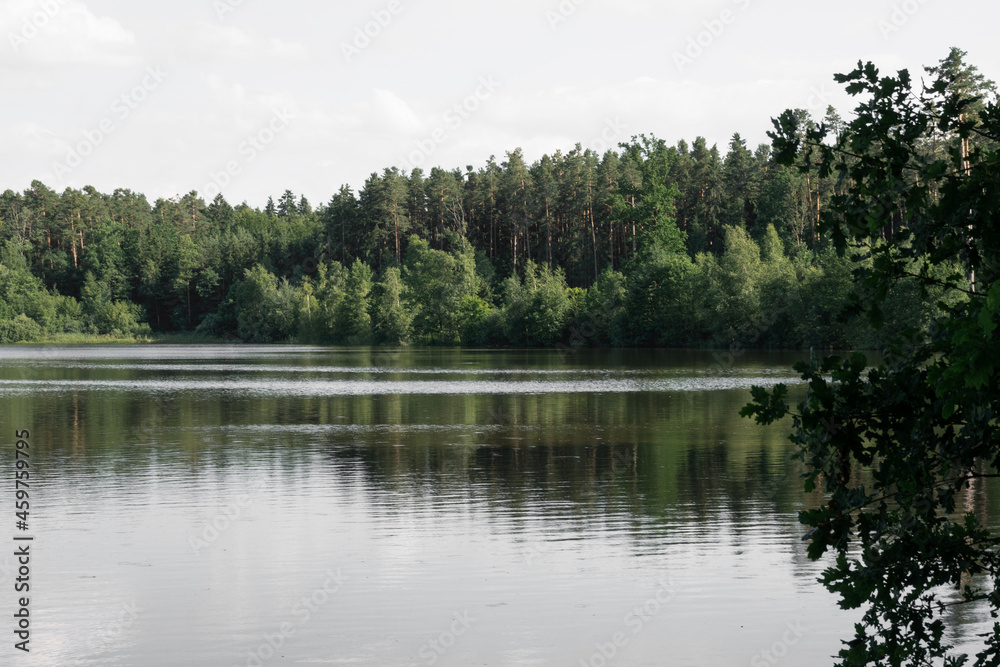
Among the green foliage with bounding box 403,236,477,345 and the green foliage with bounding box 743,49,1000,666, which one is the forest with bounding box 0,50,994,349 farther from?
the green foliage with bounding box 743,49,1000,666

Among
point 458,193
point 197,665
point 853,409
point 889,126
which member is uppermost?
point 458,193

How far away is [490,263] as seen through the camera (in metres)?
124

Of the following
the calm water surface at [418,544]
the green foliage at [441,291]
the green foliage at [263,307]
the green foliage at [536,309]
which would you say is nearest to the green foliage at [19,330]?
the green foliage at [263,307]

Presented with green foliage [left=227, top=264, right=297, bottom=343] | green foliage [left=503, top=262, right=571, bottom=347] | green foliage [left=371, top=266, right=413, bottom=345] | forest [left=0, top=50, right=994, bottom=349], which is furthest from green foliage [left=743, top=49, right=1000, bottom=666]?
green foliage [left=227, top=264, right=297, bottom=343]

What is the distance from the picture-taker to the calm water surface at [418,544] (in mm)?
9219

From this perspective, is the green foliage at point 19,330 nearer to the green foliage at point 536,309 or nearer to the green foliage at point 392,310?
the green foliage at point 392,310

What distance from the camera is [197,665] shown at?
857 centimetres

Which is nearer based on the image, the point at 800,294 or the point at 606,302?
the point at 800,294

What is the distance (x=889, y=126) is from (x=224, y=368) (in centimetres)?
6364

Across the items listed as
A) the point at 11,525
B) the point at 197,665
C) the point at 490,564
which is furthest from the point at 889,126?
the point at 11,525

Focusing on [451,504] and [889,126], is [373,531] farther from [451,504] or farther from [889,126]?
[889,126]

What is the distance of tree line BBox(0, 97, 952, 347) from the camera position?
91.0 meters

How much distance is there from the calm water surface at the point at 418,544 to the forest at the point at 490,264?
52775 millimetres

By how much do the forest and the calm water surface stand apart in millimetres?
52775
